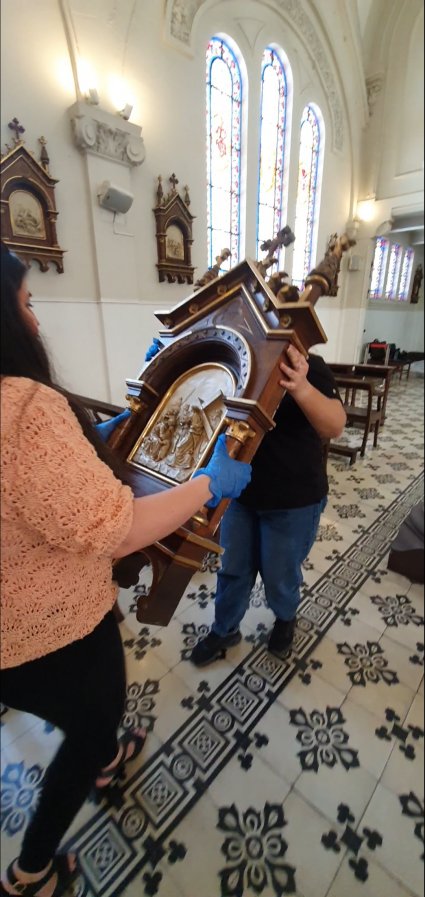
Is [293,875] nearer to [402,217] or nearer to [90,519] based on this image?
[90,519]

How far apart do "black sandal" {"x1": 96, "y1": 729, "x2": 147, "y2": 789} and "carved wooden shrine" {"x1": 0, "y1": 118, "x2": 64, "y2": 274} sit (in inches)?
119

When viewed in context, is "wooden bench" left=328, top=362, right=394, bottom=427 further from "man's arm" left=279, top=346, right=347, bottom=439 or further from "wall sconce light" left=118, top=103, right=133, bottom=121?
"wall sconce light" left=118, top=103, right=133, bottom=121

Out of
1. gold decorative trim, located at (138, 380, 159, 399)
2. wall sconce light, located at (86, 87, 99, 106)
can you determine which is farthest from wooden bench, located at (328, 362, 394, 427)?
wall sconce light, located at (86, 87, 99, 106)

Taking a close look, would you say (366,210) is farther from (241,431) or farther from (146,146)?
(146,146)

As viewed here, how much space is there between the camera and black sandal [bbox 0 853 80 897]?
891 mm

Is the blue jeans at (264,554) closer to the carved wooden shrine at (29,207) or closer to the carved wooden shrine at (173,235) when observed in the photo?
the carved wooden shrine at (29,207)

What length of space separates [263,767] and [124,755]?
49cm

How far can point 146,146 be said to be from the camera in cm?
296

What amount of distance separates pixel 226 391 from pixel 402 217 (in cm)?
123

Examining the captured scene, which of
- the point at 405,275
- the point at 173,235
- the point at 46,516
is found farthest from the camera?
the point at 173,235

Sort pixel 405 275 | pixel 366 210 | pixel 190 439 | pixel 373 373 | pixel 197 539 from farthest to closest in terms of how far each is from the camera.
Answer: pixel 373 373
pixel 405 275
pixel 366 210
pixel 190 439
pixel 197 539

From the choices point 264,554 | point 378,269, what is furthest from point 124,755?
point 378,269

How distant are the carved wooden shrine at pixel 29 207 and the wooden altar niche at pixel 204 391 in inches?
81.2

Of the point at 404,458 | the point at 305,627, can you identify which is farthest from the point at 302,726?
the point at 404,458
